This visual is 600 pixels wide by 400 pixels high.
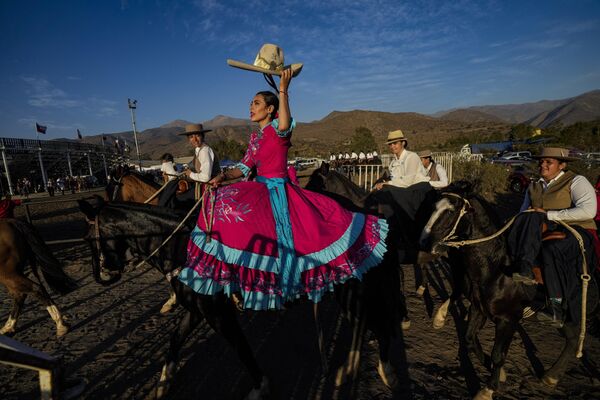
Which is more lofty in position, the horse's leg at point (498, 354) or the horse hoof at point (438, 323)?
the horse's leg at point (498, 354)

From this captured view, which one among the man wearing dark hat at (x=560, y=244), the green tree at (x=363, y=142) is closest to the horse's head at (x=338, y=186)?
the man wearing dark hat at (x=560, y=244)

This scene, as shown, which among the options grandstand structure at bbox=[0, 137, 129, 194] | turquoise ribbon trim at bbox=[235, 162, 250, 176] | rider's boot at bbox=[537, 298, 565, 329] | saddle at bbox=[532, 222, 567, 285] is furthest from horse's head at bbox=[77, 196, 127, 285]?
grandstand structure at bbox=[0, 137, 129, 194]

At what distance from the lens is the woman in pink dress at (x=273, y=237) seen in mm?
2439

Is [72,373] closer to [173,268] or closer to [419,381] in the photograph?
[173,268]

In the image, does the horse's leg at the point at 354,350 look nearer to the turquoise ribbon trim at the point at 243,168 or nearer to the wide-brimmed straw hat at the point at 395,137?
the turquoise ribbon trim at the point at 243,168

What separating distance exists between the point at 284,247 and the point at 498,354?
2622 millimetres

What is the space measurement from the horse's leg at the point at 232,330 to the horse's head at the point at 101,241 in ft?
3.71

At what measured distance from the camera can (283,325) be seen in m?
4.46

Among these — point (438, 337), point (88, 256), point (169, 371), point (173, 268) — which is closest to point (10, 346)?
point (173, 268)

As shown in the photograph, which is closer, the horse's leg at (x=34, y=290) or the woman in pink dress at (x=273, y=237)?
the woman in pink dress at (x=273, y=237)

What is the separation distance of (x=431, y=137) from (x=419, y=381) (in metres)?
86.2

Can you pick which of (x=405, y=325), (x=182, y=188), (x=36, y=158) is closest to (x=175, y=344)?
(x=182, y=188)

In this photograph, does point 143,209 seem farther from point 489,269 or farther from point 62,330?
point 489,269

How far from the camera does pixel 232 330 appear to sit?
110 inches
